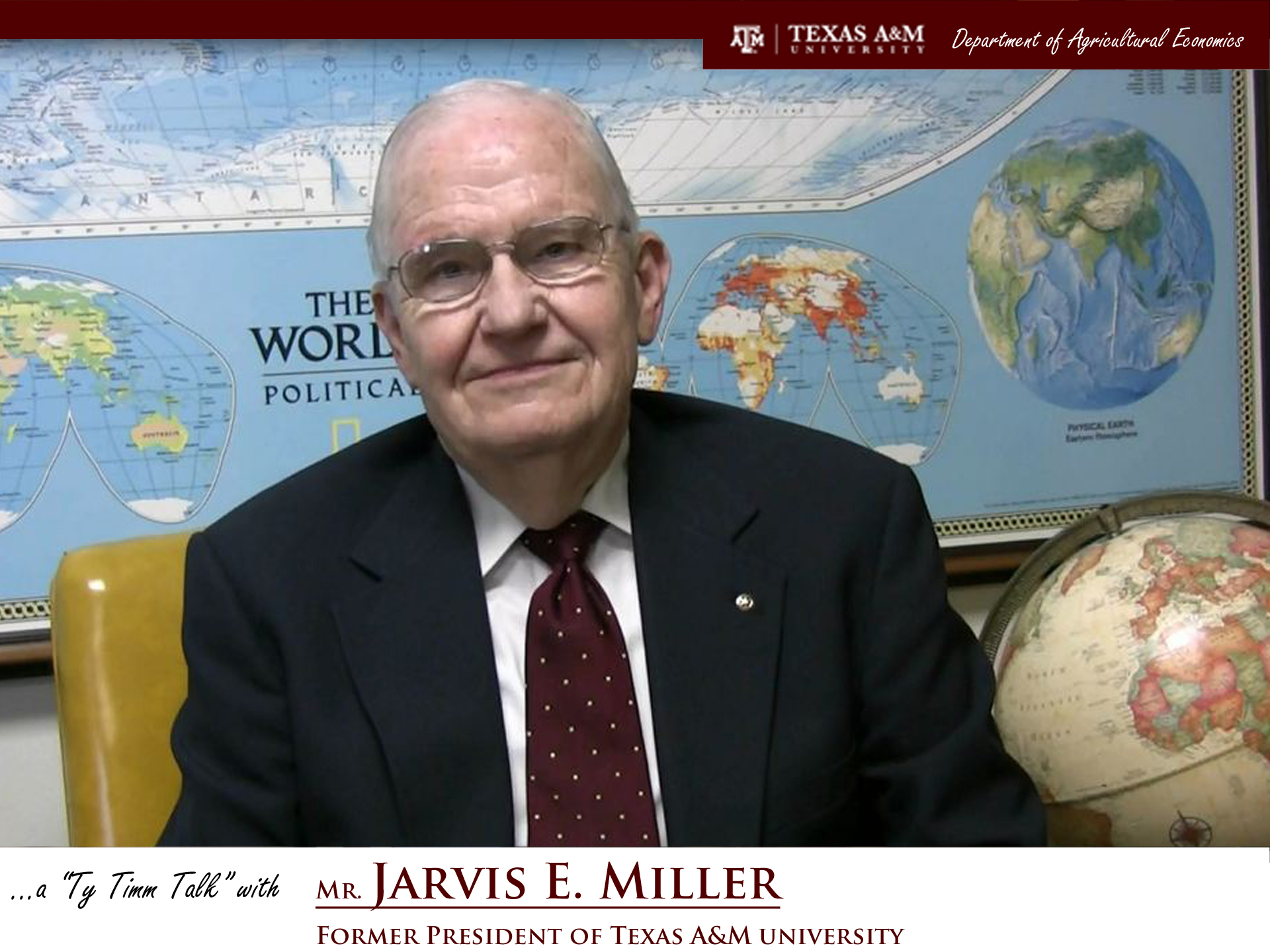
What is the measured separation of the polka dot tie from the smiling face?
0.49 ft

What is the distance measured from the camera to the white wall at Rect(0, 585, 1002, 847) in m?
1.23

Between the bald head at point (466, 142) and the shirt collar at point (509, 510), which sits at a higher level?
the bald head at point (466, 142)

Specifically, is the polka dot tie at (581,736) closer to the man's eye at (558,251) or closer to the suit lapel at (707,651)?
the suit lapel at (707,651)

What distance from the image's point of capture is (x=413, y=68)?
125 cm

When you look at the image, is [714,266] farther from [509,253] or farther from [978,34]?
[509,253]

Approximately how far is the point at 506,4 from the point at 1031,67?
59cm

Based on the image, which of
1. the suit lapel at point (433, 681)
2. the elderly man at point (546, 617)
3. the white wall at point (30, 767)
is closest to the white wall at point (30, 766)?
the white wall at point (30, 767)

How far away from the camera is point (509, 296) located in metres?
0.90

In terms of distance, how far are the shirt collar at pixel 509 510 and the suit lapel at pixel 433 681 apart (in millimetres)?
16

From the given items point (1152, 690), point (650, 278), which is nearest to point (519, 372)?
point (650, 278)

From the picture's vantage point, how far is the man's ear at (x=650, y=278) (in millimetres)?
992
